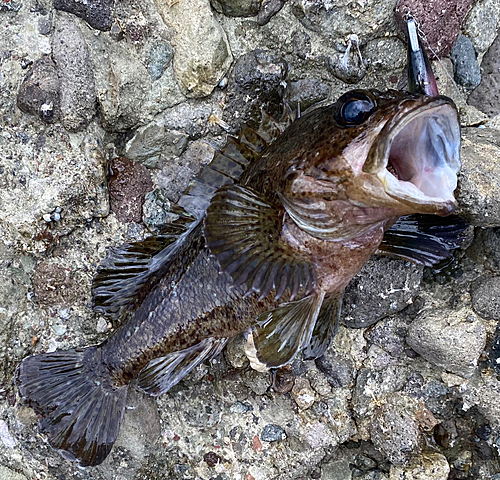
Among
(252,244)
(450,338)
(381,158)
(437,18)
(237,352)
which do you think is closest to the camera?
(381,158)

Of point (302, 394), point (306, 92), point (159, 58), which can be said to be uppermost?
point (159, 58)

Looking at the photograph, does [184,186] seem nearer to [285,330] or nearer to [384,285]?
[285,330]

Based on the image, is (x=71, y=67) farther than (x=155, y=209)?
No

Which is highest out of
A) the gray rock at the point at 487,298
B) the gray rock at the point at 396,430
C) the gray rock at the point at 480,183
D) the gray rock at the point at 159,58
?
the gray rock at the point at 159,58

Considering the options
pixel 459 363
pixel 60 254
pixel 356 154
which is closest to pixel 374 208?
pixel 356 154

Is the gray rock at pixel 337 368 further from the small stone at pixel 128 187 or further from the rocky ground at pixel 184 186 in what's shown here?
the small stone at pixel 128 187

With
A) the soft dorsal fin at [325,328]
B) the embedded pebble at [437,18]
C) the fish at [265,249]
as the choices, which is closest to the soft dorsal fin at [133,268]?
the fish at [265,249]

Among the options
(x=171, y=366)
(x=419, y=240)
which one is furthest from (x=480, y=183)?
(x=171, y=366)
